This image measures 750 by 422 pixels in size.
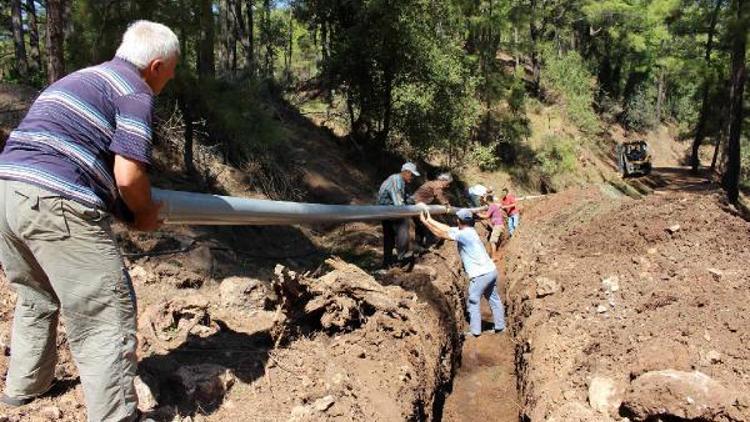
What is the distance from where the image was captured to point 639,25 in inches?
1437

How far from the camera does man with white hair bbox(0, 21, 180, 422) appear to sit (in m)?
2.49

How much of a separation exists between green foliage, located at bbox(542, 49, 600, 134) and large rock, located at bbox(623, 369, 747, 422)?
1164 inches

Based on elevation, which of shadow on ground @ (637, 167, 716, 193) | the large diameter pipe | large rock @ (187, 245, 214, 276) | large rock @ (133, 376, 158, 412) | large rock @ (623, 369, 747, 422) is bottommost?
shadow on ground @ (637, 167, 716, 193)

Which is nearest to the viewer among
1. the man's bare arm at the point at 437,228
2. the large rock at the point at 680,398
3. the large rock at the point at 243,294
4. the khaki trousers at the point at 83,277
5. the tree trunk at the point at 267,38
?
the khaki trousers at the point at 83,277

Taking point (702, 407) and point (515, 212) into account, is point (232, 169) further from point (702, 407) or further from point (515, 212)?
point (702, 407)

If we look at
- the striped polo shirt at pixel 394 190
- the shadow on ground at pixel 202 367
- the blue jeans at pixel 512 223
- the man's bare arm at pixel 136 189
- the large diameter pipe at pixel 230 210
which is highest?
the man's bare arm at pixel 136 189

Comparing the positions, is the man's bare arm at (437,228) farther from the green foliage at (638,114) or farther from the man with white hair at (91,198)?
the green foliage at (638,114)

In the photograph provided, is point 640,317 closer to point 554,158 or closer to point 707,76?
point 554,158

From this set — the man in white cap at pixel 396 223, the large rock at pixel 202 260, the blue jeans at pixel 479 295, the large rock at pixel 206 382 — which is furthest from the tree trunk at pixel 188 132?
the large rock at pixel 206 382

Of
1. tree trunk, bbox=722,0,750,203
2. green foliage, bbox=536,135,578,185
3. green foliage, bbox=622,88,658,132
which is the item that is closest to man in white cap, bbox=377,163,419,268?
tree trunk, bbox=722,0,750,203

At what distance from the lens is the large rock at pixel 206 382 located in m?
3.35

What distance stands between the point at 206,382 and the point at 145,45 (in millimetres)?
1871

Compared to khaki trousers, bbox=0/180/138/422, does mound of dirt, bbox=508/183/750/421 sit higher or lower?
lower

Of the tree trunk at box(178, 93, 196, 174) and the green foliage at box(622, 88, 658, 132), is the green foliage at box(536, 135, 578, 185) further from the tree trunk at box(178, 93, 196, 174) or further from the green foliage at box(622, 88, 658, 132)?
the green foliage at box(622, 88, 658, 132)
